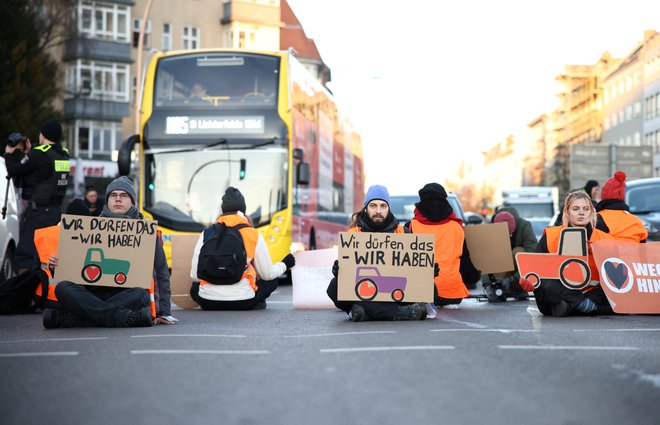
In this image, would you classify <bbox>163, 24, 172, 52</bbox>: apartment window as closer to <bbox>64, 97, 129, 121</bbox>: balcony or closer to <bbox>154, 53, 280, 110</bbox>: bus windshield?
<bbox>64, 97, 129, 121</bbox>: balcony

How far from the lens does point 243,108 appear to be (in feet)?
75.2

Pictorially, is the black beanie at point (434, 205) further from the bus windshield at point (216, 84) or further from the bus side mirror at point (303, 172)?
Result: the bus windshield at point (216, 84)

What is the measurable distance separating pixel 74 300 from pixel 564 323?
4.36m

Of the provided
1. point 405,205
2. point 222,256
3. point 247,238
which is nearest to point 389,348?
point 222,256

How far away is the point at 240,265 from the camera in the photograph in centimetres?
1449

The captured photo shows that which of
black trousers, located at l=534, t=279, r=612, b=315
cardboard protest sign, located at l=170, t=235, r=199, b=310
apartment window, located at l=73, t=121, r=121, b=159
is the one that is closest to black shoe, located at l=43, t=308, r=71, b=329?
cardboard protest sign, located at l=170, t=235, r=199, b=310

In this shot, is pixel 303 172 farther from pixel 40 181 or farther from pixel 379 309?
pixel 379 309

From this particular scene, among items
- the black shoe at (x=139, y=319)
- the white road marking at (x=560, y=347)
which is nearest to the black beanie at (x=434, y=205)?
the black shoe at (x=139, y=319)

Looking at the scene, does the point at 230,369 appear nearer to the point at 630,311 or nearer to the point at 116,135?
the point at 630,311

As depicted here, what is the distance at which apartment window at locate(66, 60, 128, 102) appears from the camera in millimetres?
67812

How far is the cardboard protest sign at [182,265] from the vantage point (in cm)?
1580

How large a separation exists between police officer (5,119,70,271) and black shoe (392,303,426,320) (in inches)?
187

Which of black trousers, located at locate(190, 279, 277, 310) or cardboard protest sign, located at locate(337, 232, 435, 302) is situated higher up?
cardboard protest sign, located at locate(337, 232, 435, 302)

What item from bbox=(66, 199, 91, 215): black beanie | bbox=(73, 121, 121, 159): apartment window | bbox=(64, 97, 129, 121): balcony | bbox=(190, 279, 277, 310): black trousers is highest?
bbox=(64, 97, 129, 121): balcony
